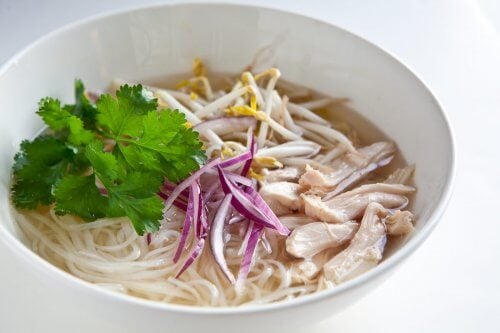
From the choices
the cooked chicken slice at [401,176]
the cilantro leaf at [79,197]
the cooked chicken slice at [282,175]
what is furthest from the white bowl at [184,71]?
the cooked chicken slice at [282,175]

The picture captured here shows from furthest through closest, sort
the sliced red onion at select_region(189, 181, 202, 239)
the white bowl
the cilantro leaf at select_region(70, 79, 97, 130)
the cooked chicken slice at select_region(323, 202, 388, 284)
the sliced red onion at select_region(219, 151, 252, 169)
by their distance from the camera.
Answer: the cilantro leaf at select_region(70, 79, 97, 130) < the sliced red onion at select_region(219, 151, 252, 169) < the sliced red onion at select_region(189, 181, 202, 239) < the cooked chicken slice at select_region(323, 202, 388, 284) < the white bowl

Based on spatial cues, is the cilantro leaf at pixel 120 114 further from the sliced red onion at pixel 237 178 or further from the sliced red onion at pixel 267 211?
the sliced red onion at pixel 267 211

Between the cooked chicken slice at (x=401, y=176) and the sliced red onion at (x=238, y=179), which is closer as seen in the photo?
the sliced red onion at (x=238, y=179)

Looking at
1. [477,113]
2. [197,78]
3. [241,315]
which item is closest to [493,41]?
[477,113]

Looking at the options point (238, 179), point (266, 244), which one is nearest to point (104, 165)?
point (238, 179)

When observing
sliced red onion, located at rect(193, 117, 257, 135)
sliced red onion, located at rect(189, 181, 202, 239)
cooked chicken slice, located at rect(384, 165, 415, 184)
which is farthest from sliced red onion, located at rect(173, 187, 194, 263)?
cooked chicken slice, located at rect(384, 165, 415, 184)

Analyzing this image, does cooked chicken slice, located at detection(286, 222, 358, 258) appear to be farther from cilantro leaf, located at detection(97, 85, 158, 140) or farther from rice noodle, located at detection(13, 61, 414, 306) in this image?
cilantro leaf, located at detection(97, 85, 158, 140)
